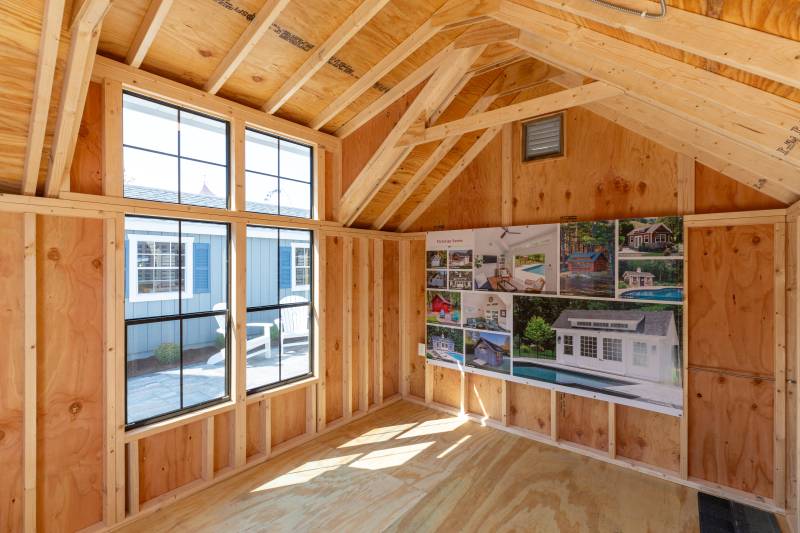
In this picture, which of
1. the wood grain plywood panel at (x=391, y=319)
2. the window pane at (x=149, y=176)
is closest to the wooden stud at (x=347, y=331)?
the wood grain plywood panel at (x=391, y=319)

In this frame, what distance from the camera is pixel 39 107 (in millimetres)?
2195

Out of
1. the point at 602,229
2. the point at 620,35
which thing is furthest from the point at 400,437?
the point at 620,35

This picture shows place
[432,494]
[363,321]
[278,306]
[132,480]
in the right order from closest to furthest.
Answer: [132,480] → [432,494] → [278,306] → [363,321]

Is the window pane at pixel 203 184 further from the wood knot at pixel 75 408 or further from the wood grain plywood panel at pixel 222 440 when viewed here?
the wood grain plywood panel at pixel 222 440

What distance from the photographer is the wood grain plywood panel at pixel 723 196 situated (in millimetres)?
3109

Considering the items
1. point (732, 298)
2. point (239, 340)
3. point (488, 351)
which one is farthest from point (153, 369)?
point (732, 298)

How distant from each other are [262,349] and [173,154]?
2.02 metres

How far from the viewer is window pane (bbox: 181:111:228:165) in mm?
3157

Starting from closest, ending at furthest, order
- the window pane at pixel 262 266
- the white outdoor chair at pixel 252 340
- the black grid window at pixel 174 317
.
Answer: the black grid window at pixel 174 317 < the white outdoor chair at pixel 252 340 < the window pane at pixel 262 266

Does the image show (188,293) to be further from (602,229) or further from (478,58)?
(602,229)

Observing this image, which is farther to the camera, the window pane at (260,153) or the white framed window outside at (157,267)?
the window pane at (260,153)

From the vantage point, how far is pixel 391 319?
5.41m

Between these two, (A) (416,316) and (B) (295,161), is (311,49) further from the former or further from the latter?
(A) (416,316)

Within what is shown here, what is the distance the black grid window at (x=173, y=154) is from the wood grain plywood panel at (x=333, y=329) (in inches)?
56.0
